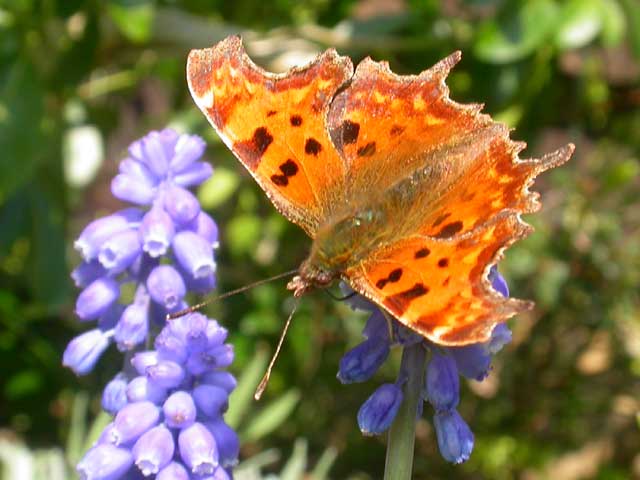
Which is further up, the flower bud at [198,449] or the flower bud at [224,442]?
the flower bud at [198,449]

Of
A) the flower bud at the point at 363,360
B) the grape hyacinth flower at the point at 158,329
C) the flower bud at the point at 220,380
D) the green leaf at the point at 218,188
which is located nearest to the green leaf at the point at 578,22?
the green leaf at the point at 218,188

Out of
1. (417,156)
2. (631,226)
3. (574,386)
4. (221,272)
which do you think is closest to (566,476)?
(574,386)

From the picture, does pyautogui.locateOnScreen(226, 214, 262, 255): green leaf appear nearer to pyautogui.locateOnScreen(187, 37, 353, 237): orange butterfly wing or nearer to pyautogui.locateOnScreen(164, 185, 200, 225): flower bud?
pyautogui.locateOnScreen(187, 37, 353, 237): orange butterfly wing

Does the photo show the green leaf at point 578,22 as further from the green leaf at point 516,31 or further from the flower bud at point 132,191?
the flower bud at point 132,191

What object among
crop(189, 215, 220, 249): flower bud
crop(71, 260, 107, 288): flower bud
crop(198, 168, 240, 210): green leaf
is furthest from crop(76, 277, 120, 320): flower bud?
crop(198, 168, 240, 210): green leaf

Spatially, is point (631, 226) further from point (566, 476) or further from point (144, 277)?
point (144, 277)

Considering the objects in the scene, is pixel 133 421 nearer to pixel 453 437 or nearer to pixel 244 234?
pixel 453 437
